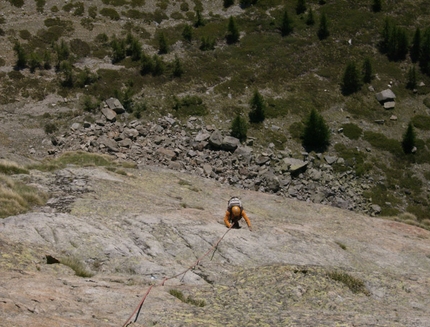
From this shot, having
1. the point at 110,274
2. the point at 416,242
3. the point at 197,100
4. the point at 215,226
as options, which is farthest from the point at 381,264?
the point at 197,100

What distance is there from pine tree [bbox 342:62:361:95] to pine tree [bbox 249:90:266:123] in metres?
15.2

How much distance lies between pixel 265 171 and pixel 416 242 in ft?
83.3

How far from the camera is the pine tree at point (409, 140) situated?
2222 inches

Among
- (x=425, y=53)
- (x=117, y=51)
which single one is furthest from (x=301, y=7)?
(x=117, y=51)

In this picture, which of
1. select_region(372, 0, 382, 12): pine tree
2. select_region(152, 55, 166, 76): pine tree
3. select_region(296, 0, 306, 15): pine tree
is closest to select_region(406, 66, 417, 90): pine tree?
select_region(372, 0, 382, 12): pine tree

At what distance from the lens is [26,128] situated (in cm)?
5019

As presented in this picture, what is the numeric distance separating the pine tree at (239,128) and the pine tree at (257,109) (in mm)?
3962

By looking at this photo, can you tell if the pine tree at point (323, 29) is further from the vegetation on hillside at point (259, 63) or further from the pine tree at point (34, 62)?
the pine tree at point (34, 62)

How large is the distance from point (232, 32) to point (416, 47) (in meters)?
31.0

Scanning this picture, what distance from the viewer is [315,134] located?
54.5 meters

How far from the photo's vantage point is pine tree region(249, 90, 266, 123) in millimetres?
57219

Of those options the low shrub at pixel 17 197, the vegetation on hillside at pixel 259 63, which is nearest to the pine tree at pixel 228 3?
the vegetation on hillside at pixel 259 63

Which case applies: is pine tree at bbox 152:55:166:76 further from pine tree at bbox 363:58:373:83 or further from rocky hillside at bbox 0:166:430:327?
rocky hillside at bbox 0:166:430:327

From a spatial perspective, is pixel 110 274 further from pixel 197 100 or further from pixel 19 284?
pixel 197 100
